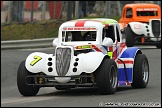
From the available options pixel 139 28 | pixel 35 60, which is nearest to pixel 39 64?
pixel 35 60

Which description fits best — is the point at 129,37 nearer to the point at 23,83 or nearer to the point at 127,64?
the point at 127,64

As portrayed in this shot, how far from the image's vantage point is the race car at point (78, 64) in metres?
13.0

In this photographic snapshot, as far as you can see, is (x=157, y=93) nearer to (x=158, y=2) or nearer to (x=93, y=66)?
(x=93, y=66)

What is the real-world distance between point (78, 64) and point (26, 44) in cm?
1310

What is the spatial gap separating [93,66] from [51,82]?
1.01 meters

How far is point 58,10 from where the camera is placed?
32750mm

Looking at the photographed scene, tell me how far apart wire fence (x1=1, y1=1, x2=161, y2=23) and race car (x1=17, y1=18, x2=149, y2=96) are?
14.4 m

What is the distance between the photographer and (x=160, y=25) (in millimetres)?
27344

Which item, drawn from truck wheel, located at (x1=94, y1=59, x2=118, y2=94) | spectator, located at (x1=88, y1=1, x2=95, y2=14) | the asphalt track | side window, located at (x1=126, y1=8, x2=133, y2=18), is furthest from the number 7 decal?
spectator, located at (x1=88, y1=1, x2=95, y2=14)

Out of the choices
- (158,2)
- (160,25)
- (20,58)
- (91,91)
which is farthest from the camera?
(158,2)

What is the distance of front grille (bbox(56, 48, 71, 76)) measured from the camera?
1307cm

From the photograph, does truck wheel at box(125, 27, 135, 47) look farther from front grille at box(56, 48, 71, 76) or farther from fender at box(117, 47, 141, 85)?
front grille at box(56, 48, 71, 76)

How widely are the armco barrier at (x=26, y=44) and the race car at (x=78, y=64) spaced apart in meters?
11.4

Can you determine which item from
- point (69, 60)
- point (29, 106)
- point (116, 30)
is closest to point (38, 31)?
point (116, 30)
